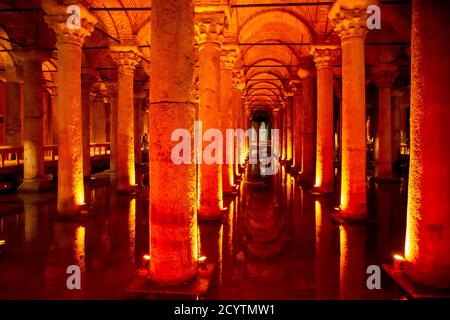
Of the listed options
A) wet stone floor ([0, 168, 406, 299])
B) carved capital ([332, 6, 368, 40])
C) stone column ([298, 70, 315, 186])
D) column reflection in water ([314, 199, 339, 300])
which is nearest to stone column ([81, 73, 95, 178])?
wet stone floor ([0, 168, 406, 299])

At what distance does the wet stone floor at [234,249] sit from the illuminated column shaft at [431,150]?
2.27 feet

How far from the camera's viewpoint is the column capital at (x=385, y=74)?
16344 mm

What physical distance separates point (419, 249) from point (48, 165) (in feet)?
54.7

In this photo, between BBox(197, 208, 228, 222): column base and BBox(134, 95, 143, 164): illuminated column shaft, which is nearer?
BBox(197, 208, 228, 222): column base

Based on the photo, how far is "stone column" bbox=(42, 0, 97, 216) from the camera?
8.70 metres

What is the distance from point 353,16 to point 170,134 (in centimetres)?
661

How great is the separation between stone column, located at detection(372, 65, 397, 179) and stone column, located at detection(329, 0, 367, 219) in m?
8.97

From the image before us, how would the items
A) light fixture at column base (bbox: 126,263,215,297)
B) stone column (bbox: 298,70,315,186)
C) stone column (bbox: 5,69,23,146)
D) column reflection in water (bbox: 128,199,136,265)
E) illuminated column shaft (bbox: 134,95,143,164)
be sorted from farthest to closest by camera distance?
illuminated column shaft (bbox: 134,95,143,164) < stone column (bbox: 298,70,315,186) < stone column (bbox: 5,69,23,146) < column reflection in water (bbox: 128,199,136,265) < light fixture at column base (bbox: 126,263,215,297)

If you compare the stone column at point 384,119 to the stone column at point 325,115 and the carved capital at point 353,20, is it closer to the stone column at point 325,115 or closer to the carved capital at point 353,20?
the stone column at point 325,115

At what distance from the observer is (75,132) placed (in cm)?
884

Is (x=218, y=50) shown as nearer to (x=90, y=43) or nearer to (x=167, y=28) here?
(x=167, y=28)

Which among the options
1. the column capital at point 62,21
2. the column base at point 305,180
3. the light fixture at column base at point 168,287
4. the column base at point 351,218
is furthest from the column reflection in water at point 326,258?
the column capital at point 62,21

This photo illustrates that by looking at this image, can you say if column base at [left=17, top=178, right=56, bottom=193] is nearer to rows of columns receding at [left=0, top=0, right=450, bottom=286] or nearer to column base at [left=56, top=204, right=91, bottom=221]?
rows of columns receding at [left=0, top=0, right=450, bottom=286]

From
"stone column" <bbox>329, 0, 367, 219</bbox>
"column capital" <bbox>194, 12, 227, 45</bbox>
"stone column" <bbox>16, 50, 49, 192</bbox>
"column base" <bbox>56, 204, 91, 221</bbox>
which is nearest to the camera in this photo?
"column capital" <bbox>194, 12, 227, 45</bbox>
